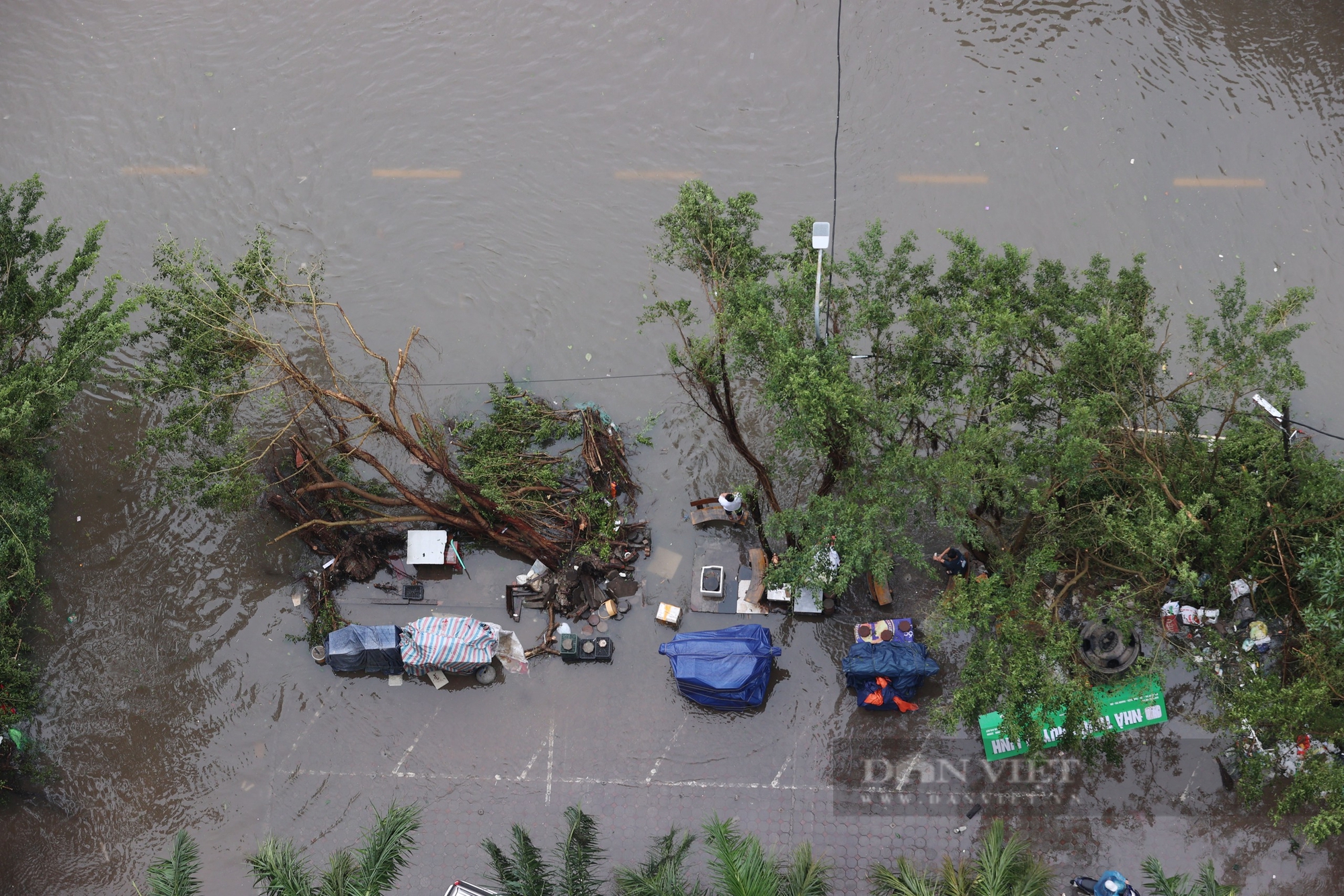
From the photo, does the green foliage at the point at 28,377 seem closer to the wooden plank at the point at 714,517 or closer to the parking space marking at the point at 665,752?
the wooden plank at the point at 714,517

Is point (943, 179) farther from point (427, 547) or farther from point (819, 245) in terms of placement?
point (427, 547)

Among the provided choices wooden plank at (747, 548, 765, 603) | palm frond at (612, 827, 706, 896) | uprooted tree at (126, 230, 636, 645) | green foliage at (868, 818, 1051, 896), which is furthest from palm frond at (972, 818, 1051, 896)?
uprooted tree at (126, 230, 636, 645)

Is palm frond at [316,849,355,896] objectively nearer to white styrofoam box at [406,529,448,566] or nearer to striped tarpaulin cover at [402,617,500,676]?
striped tarpaulin cover at [402,617,500,676]

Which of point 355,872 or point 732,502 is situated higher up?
point 732,502

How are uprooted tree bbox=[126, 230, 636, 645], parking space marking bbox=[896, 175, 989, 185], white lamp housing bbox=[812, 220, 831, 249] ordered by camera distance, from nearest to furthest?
white lamp housing bbox=[812, 220, 831, 249], uprooted tree bbox=[126, 230, 636, 645], parking space marking bbox=[896, 175, 989, 185]

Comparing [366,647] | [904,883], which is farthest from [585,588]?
[904,883]

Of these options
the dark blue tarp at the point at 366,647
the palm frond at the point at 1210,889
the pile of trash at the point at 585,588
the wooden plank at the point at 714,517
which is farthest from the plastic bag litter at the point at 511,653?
the palm frond at the point at 1210,889

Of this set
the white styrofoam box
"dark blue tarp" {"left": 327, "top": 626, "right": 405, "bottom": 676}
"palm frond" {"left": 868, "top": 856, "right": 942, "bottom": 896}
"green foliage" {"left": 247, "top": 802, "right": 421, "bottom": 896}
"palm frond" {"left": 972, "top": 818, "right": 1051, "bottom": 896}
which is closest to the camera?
"green foliage" {"left": 247, "top": 802, "right": 421, "bottom": 896}
